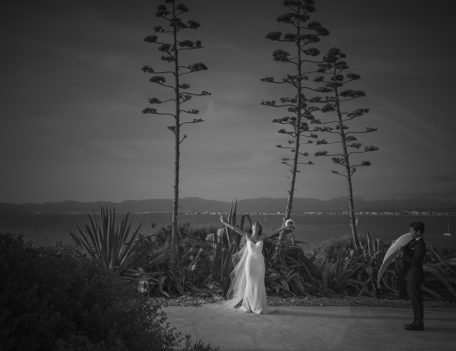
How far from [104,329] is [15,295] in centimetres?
67

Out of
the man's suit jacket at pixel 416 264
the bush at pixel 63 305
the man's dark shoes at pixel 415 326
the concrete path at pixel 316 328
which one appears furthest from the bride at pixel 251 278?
the bush at pixel 63 305

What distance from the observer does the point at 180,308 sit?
29.2 feet

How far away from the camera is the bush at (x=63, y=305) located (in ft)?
9.32

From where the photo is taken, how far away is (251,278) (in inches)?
357

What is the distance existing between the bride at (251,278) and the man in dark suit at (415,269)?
2581mm

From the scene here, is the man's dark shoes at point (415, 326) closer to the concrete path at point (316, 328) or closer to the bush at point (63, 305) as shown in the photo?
the concrete path at point (316, 328)

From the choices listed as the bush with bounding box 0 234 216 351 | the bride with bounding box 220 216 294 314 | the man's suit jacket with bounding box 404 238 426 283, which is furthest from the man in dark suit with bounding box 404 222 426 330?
the bush with bounding box 0 234 216 351

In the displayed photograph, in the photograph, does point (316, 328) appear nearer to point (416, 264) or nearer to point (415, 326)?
point (415, 326)

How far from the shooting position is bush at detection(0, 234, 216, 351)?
2.84 m

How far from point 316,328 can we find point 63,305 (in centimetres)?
516

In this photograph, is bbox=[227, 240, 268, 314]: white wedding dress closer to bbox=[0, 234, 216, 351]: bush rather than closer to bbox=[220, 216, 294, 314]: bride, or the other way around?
bbox=[220, 216, 294, 314]: bride

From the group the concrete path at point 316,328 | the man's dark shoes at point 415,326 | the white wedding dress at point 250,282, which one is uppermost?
the white wedding dress at point 250,282

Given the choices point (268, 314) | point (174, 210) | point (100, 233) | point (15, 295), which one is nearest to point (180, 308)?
point (268, 314)

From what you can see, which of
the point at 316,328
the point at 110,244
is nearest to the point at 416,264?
the point at 316,328
